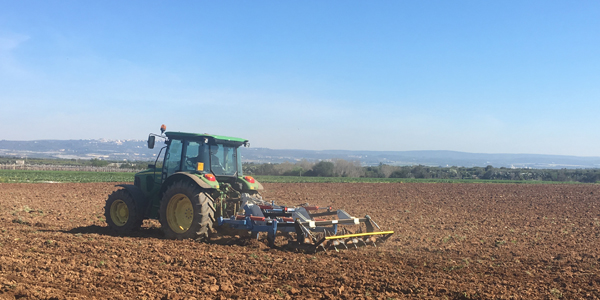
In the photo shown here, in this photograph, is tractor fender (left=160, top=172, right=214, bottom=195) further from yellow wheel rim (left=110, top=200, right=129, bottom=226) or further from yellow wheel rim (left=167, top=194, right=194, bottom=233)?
yellow wheel rim (left=110, top=200, right=129, bottom=226)

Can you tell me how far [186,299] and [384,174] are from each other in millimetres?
61111

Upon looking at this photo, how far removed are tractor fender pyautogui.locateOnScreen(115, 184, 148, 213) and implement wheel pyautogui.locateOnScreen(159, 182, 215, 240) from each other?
915 mm

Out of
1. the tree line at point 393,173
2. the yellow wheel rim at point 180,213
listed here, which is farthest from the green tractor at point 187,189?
the tree line at point 393,173

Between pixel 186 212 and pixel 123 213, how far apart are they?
1891mm

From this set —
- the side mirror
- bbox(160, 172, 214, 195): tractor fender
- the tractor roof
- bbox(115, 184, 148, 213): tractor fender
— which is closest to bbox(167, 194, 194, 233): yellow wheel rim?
bbox(160, 172, 214, 195): tractor fender

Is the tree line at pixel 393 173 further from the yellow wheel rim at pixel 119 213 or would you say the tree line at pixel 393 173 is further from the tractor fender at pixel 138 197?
the tractor fender at pixel 138 197

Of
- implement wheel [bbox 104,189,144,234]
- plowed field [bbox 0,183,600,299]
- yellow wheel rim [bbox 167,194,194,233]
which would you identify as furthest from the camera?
implement wheel [bbox 104,189,144,234]

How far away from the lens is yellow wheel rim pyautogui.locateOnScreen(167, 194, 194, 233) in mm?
8969

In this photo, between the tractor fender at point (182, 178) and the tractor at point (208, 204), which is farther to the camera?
the tractor fender at point (182, 178)

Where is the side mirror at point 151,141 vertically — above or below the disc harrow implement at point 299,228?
above

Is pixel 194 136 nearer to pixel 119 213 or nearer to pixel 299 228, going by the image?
pixel 119 213

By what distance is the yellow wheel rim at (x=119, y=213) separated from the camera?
9945 mm

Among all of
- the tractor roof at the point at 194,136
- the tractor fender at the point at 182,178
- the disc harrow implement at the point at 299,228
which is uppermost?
the tractor roof at the point at 194,136

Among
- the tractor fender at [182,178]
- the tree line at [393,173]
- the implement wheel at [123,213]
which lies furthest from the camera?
the tree line at [393,173]
